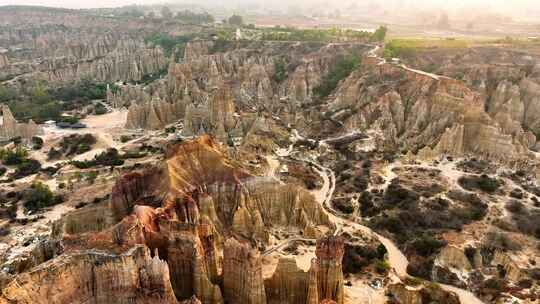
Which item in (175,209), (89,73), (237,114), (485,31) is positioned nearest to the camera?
(175,209)

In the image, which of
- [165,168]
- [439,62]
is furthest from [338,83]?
[165,168]

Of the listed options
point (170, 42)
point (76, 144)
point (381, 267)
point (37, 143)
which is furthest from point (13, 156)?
point (170, 42)

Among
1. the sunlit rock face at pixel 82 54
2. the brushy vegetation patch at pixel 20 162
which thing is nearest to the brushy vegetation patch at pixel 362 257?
the brushy vegetation patch at pixel 20 162

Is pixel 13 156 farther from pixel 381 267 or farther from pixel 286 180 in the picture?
pixel 381 267

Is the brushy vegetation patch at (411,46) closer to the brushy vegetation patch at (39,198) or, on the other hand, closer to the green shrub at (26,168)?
the green shrub at (26,168)

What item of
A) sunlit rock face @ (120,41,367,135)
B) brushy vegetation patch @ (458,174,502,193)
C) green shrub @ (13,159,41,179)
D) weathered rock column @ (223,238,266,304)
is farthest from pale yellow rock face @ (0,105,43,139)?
brushy vegetation patch @ (458,174,502,193)

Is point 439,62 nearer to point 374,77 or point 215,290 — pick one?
point 374,77
